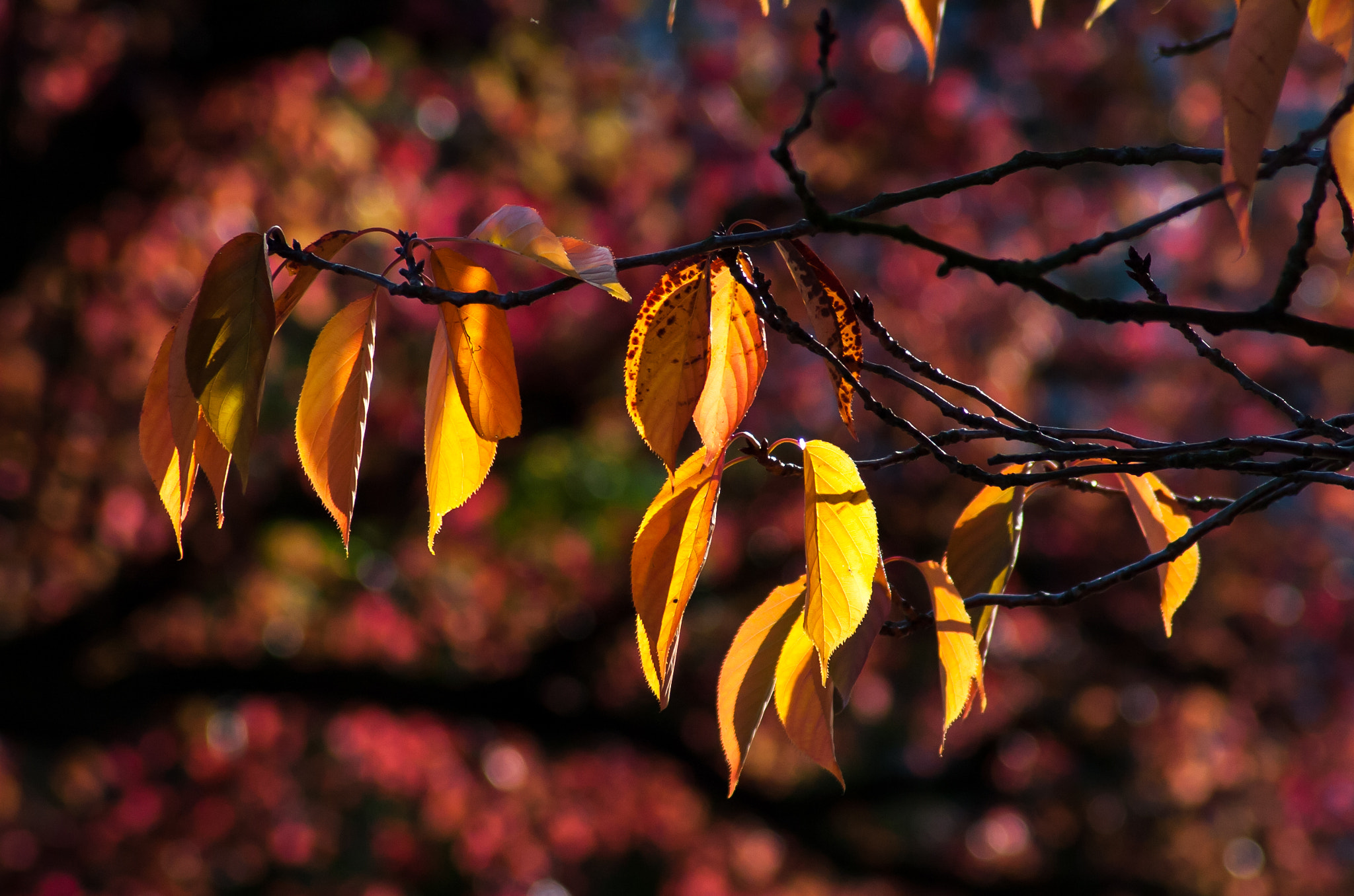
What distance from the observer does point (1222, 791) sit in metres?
5.20

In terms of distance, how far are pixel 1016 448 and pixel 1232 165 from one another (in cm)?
364

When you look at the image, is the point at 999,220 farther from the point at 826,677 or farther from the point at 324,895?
the point at 324,895

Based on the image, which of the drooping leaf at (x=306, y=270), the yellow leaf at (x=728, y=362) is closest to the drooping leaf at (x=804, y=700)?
the yellow leaf at (x=728, y=362)

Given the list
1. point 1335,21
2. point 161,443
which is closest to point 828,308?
point 1335,21

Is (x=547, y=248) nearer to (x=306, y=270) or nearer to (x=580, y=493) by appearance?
(x=306, y=270)

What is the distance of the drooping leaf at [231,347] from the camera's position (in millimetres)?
514

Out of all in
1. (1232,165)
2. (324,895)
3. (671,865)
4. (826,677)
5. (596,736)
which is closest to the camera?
(1232,165)

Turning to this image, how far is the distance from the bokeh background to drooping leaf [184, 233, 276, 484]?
2.79 m

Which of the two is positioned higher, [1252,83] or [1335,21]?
[1335,21]

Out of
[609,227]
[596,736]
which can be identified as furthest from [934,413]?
[596,736]

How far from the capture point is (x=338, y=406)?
608 millimetres

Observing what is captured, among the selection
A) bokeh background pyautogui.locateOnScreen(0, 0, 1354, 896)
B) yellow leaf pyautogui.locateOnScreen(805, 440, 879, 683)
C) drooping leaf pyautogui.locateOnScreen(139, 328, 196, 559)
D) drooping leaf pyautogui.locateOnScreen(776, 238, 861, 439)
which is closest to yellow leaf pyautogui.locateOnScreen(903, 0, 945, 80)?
drooping leaf pyautogui.locateOnScreen(776, 238, 861, 439)

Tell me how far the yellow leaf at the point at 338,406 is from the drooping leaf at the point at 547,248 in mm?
93

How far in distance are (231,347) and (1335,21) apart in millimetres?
587
